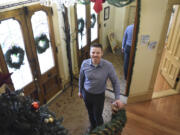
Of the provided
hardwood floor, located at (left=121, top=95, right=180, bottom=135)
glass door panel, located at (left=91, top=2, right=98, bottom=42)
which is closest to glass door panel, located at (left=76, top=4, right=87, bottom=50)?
glass door panel, located at (left=91, top=2, right=98, bottom=42)

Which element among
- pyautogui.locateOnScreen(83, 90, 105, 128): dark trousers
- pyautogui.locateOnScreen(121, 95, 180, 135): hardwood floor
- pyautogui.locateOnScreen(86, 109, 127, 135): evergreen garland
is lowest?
pyautogui.locateOnScreen(121, 95, 180, 135): hardwood floor

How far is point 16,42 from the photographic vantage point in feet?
7.97

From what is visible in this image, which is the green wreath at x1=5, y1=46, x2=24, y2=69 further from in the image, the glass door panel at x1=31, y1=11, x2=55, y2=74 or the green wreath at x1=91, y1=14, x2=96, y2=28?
the green wreath at x1=91, y1=14, x2=96, y2=28

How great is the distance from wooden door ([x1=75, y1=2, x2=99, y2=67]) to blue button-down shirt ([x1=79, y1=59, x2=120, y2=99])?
5.41 ft

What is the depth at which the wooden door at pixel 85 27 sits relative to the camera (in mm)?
Result: 3568

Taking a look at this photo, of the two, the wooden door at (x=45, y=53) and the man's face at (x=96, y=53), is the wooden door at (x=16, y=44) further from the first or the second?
the man's face at (x=96, y=53)

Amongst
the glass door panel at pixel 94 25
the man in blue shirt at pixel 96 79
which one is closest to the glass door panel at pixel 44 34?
the man in blue shirt at pixel 96 79

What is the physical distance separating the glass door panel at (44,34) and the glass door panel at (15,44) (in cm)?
29

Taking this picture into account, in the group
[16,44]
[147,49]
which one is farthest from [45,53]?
[147,49]

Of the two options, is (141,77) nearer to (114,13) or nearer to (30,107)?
(114,13)

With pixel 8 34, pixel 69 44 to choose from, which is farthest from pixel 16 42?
pixel 69 44

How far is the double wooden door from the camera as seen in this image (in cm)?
228

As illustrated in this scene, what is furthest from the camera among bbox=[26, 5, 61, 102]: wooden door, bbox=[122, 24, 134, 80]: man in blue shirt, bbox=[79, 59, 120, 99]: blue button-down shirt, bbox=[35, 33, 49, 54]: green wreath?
bbox=[122, 24, 134, 80]: man in blue shirt

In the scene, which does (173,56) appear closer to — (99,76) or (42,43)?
(99,76)
